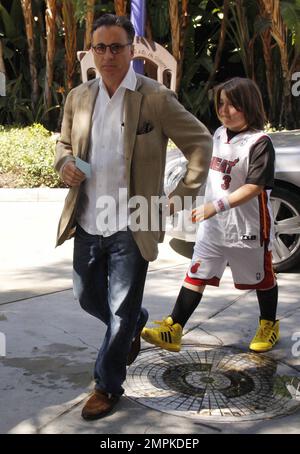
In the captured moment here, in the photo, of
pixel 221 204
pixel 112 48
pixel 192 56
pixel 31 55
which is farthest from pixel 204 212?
pixel 31 55

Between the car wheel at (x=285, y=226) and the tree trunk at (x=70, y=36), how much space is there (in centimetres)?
777

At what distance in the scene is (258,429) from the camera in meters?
3.28

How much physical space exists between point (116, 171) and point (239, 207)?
1073mm

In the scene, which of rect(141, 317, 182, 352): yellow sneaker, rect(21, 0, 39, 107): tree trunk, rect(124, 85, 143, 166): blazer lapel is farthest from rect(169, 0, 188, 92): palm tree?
rect(124, 85, 143, 166): blazer lapel

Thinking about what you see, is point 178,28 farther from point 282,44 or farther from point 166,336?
point 166,336

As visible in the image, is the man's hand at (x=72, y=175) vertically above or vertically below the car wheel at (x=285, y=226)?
above

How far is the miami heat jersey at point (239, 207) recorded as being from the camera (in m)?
3.96

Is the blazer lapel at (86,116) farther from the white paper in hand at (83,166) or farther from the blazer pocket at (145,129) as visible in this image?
the blazer pocket at (145,129)

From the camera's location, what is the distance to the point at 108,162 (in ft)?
10.6

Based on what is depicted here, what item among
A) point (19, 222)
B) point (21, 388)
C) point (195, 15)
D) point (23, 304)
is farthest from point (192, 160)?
point (195, 15)

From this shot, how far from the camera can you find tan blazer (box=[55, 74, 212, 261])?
3.18 metres

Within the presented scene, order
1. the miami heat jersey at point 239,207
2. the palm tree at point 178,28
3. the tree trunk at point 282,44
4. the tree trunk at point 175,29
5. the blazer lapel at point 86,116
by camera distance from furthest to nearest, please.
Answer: the palm tree at point 178,28 < the tree trunk at point 175,29 < the tree trunk at point 282,44 < the miami heat jersey at point 239,207 < the blazer lapel at point 86,116

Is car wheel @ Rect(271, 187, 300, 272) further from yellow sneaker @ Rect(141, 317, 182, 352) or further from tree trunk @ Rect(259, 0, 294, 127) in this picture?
tree trunk @ Rect(259, 0, 294, 127)

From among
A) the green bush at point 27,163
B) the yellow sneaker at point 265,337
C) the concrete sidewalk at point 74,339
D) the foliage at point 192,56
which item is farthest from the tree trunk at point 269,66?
the yellow sneaker at point 265,337
